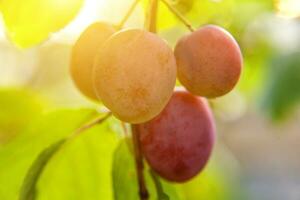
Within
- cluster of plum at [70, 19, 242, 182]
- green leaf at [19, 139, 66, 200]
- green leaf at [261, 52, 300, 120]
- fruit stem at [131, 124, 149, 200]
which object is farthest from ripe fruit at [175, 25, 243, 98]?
green leaf at [261, 52, 300, 120]

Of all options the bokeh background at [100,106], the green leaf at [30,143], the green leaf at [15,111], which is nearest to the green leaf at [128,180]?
the bokeh background at [100,106]

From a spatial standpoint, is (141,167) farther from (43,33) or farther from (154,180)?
(43,33)

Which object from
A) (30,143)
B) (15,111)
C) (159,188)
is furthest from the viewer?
(15,111)

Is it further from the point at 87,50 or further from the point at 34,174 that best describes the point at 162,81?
the point at 34,174

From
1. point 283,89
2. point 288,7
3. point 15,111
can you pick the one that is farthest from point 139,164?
point 283,89

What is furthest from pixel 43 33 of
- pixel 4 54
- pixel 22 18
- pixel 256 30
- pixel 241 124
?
pixel 241 124

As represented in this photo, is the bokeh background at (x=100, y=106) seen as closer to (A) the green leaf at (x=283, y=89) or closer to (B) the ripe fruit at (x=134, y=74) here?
(A) the green leaf at (x=283, y=89)

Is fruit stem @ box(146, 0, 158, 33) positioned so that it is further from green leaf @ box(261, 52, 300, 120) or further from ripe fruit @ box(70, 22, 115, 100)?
green leaf @ box(261, 52, 300, 120)
